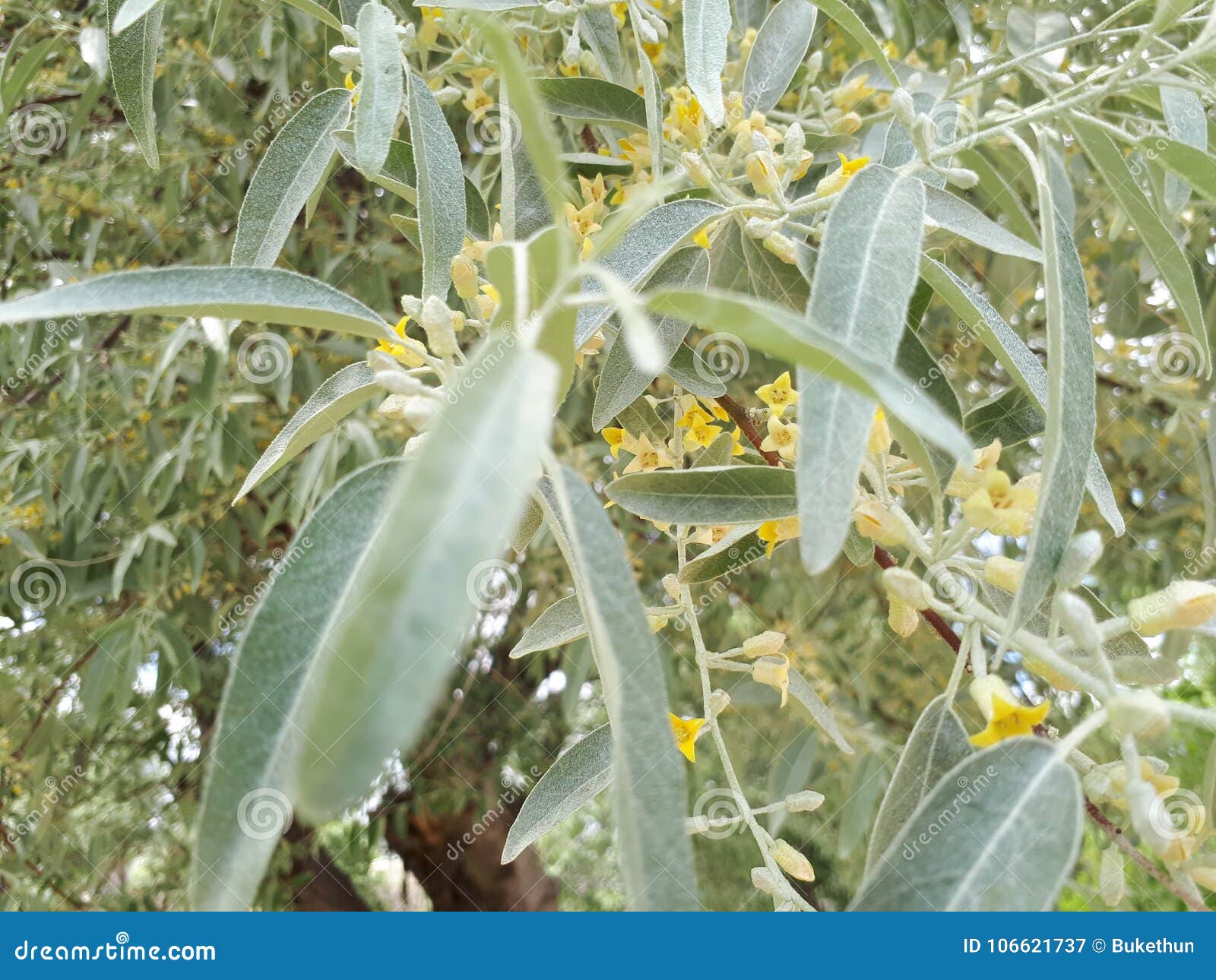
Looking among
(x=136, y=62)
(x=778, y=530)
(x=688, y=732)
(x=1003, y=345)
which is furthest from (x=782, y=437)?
(x=136, y=62)

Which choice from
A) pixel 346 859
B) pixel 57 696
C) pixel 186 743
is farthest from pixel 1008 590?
pixel 346 859

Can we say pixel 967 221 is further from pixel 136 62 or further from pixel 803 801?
pixel 136 62

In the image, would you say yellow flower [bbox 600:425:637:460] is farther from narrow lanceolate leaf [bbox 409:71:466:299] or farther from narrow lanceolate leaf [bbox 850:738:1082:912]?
narrow lanceolate leaf [bbox 850:738:1082:912]

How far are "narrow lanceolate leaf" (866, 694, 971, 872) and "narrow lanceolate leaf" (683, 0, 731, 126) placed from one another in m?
0.44

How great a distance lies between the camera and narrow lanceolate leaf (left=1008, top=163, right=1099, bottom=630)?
501 millimetres

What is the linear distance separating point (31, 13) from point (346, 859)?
279cm

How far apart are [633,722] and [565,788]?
15.3 inches

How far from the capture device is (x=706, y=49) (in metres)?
0.72

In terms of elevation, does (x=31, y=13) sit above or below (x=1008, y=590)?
above

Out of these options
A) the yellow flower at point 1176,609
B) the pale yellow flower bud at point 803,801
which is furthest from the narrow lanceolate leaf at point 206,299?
the pale yellow flower bud at point 803,801

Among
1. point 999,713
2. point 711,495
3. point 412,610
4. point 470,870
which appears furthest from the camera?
point 470,870

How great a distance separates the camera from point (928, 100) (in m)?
1.00

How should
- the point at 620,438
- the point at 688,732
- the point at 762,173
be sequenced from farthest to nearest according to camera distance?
the point at 620,438 → the point at 688,732 → the point at 762,173

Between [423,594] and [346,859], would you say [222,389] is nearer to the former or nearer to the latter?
[423,594]
